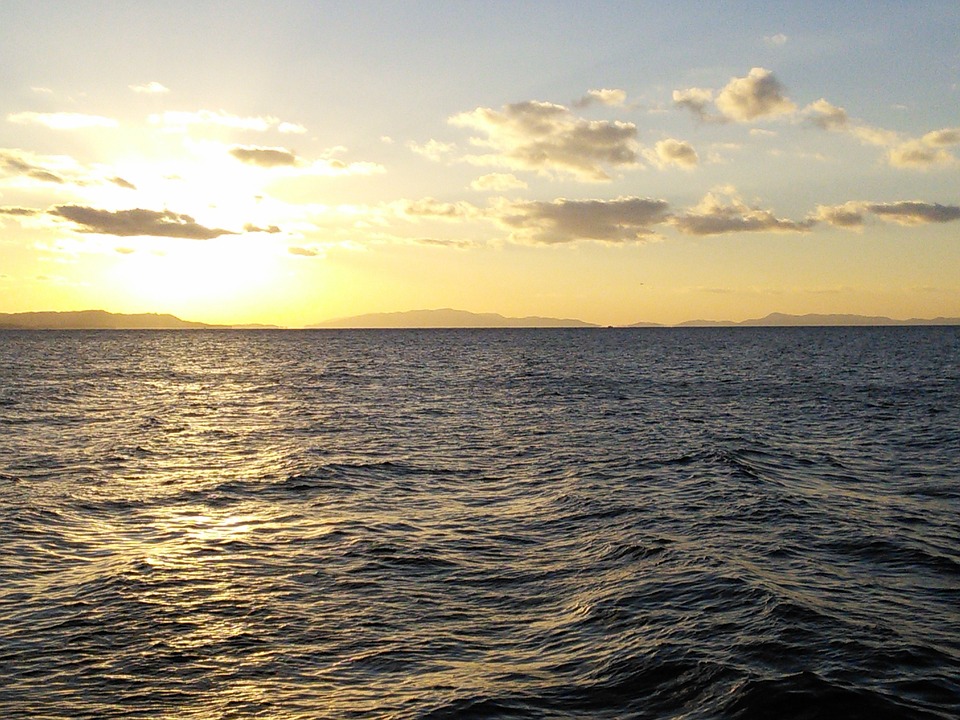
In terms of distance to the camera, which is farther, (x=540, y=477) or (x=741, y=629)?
(x=540, y=477)

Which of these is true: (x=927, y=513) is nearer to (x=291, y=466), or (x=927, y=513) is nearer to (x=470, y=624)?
(x=470, y=624)

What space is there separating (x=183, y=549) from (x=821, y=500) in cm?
2022

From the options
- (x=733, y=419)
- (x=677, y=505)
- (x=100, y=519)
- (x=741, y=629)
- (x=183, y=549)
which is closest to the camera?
(x=741, y=629)

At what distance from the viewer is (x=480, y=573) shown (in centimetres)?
1930

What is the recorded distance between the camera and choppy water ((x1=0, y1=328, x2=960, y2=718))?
12938mm

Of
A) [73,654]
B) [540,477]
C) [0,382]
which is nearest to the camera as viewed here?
[73,654]

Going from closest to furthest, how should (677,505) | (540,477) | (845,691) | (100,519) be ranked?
1. (845,691)
2. (100,519)
3. (677,505)
4. (540,477)

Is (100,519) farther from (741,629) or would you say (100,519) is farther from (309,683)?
(741,629)

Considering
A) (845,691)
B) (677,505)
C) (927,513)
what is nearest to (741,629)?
(845,691)

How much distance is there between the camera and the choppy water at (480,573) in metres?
12.9

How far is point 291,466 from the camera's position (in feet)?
112

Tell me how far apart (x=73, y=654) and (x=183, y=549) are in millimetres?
6872

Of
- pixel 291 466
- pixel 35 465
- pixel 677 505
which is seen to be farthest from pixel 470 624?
pixel 35 465

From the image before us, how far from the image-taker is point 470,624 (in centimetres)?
1592
